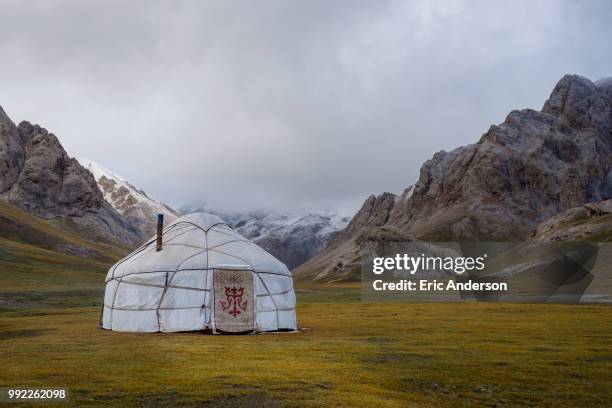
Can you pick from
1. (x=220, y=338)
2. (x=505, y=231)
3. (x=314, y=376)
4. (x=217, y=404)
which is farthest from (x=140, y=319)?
(x=505, y=231)

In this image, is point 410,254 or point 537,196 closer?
point 410,254

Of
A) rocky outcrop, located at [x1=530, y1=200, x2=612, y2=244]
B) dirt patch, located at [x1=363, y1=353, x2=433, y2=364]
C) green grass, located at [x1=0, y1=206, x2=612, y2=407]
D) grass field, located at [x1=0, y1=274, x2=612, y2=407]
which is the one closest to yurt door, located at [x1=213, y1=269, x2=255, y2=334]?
grass field, located at [x1=0, y1=274, x2=612, y2=407]

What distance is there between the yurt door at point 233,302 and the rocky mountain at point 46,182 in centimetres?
16225

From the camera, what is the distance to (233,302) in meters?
23.2

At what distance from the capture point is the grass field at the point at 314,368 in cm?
1125

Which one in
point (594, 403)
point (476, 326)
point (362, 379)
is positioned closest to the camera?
point (594, 403)

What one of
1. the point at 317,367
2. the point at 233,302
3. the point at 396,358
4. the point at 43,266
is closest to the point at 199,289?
the point at 233,302

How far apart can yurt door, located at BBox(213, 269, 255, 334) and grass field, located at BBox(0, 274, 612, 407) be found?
3.13 ft

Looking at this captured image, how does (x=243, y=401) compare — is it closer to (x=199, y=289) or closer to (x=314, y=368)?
(x=314, y=368)

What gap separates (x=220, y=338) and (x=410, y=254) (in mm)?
129934

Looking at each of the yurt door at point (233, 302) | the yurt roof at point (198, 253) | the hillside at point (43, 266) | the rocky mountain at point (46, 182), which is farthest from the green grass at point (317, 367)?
the rocky mountain at point (46, 182)

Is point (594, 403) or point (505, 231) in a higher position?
Result: point (505, 231)

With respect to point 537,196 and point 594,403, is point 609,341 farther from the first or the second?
point 537,196

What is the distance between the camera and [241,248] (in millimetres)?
25578
